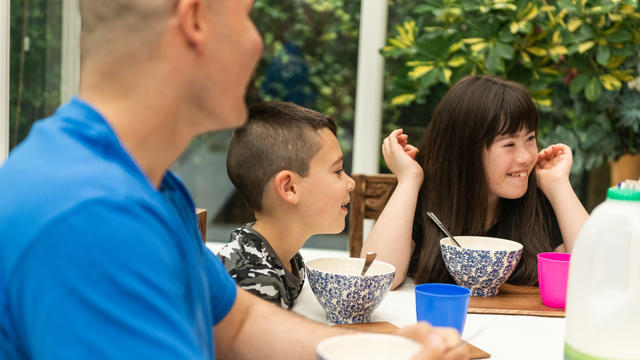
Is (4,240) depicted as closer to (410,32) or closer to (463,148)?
(463,148)

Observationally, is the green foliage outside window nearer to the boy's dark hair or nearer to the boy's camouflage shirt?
the boy's dark hair

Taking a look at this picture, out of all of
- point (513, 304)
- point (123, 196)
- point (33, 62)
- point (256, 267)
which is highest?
point (33, 62)

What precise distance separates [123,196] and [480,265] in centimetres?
94

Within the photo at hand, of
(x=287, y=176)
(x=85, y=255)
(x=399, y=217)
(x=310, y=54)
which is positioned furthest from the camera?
(x=310, y=54)

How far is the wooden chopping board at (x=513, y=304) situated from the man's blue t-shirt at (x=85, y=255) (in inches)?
32.5

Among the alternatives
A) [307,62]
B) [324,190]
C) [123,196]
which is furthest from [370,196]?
[123,196]

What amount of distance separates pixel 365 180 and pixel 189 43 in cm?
131

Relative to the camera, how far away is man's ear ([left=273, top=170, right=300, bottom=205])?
49.1 inches

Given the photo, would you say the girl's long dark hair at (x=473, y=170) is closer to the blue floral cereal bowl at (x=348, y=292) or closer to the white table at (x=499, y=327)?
the white table at (x=499, y=327)

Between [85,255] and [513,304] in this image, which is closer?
[85,255]

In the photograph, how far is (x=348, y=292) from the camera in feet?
3.62

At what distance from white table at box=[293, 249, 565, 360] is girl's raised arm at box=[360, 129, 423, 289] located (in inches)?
6.1

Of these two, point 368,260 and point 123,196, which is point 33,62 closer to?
point 368,260

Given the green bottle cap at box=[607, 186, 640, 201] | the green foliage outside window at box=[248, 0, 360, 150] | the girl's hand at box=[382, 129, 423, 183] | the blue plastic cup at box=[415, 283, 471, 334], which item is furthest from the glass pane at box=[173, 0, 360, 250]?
the green bottle cap at box=[607, 186, 640, 201]
